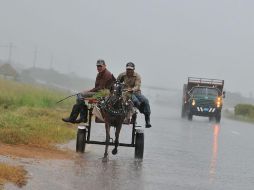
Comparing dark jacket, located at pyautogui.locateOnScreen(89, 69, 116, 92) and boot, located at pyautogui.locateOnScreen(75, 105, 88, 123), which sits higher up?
dark jacket, located at pyautogui.locateOnScreen(89, 69, 116, 92)

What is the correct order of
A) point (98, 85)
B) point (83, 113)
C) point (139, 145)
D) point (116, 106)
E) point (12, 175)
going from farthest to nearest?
point (83, 113) → point (98, 85) → point (139, 145) → point (116, 106) → point (12, 175)

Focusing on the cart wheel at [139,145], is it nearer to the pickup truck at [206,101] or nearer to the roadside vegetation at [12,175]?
the roadside vegetation at [12,175]

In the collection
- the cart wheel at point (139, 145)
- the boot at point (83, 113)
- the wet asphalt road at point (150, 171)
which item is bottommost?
the wet asphalt road at point (150, 171)

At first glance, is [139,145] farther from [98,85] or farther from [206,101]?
[206,101]

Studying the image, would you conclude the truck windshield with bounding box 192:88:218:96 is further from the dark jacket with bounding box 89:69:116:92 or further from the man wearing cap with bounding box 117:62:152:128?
the dark jacket with bounding box 89:69:116:92

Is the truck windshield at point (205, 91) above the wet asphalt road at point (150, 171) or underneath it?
above

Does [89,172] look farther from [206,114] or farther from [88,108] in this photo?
[206,114]

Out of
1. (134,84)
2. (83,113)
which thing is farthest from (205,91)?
(134,84)

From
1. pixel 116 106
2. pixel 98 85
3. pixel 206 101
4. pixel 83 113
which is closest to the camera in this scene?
pixel 116 106

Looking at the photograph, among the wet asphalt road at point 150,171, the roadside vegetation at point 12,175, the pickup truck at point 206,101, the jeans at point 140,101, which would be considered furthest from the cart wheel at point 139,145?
the pickup truck at point 206,101

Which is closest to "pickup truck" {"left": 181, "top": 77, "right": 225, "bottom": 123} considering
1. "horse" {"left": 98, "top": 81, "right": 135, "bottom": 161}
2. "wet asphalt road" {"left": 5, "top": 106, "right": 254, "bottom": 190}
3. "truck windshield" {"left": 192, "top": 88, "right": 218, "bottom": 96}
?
"truck windshield" {"left": 192, "top": 88, "right": 218, "bottom": 96}

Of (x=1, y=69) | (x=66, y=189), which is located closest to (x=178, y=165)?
(x=66, y=189)

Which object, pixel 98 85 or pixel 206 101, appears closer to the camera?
pixel 98 85

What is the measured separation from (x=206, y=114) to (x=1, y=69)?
6675 centimetres
